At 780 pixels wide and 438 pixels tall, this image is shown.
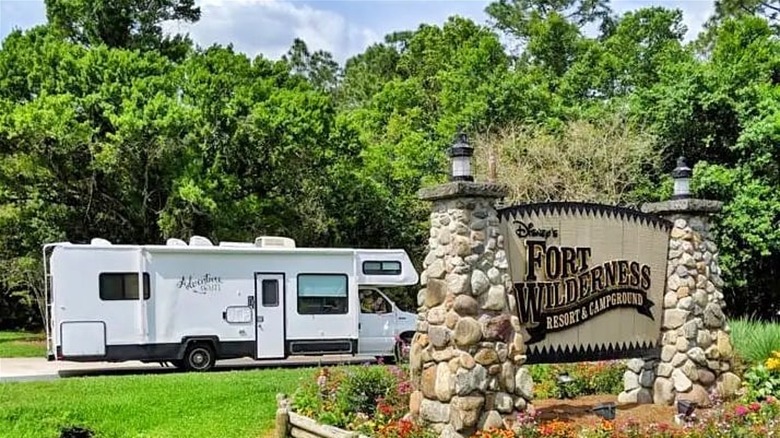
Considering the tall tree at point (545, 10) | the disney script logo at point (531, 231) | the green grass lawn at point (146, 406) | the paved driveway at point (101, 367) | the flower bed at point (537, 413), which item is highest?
the tall tree at point (545, 10)

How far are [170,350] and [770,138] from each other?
12.5m

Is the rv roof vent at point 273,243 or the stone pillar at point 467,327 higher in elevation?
the rv roof vent at point 273,243

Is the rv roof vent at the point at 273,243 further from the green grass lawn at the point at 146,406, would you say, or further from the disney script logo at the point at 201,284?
the green grass lawn at the point at 146,406

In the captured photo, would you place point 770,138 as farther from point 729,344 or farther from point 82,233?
point 82,233

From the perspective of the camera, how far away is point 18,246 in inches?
856

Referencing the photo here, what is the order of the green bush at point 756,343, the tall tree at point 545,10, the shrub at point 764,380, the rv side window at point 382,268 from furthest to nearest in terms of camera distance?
1. the tall tree at point 545,10
2. the rv side window at point 382,268
3. the green bush at point 756,343
4. the shrub at point 764,380

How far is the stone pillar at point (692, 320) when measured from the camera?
29.9ft

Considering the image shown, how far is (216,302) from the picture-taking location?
45.9 feet

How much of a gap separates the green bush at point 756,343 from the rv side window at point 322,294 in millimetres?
6738

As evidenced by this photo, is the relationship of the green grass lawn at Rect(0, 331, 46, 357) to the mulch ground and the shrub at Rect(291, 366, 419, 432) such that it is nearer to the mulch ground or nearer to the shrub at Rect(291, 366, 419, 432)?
the shrub at Rect(291, 366, 419, 432)

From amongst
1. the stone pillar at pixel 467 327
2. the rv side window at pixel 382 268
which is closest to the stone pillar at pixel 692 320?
the stone pillar at pixel 467 327

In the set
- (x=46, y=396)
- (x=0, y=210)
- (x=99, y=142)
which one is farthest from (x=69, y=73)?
(x=46, y=396)

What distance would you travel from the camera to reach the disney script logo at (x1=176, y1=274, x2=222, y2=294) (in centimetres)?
1368

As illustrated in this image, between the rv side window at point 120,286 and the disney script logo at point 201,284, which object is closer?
the rv side window at point 120,286
